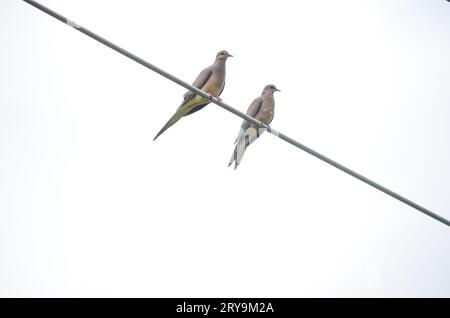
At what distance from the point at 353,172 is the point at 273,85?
14.9 feet

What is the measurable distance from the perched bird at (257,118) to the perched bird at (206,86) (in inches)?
19.0

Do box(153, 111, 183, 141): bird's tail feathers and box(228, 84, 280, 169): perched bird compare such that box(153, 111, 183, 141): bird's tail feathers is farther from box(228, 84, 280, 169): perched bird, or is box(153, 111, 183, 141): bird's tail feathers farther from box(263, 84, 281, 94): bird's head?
box(263, 84, 281, 94): bird's head

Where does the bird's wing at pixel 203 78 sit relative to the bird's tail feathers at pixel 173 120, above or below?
above

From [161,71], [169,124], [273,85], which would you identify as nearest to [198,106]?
[169,124]

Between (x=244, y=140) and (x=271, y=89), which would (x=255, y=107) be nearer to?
(x=271, y=89)

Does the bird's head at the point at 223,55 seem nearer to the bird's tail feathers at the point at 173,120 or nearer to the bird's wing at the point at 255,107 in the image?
the bird's wing at the point at 255,107

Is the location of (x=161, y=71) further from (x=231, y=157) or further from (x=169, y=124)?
(x=231, y=157)

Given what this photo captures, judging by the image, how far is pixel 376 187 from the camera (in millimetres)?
4688

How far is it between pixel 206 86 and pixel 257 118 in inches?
28.4

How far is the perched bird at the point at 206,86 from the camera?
7.74 meters

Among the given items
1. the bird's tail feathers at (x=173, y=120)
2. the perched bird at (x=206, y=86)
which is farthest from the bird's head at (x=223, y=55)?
the bird's tail feathers at (x=173, y=120)

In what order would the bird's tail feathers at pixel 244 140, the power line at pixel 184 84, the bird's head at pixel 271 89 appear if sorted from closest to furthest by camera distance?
the power line at pixel 184 84 → the bird's tail feathers at pixel 244 140 → the bird's head at pixel 271 89

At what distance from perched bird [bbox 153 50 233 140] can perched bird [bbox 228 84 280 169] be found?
0.48 meters

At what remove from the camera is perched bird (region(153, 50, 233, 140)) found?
7742 mm
